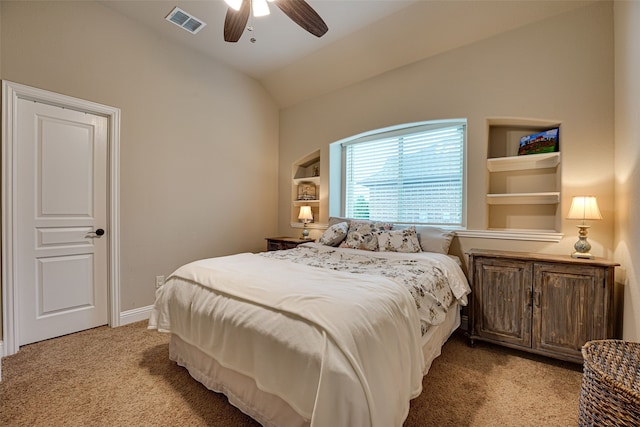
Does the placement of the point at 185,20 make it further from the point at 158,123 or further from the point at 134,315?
the point at 134,315

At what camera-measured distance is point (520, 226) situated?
2.80 meters

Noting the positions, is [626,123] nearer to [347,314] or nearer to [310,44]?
[347,314]

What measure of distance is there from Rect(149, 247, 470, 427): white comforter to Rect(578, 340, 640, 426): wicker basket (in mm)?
726

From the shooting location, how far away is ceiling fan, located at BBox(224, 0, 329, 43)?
1864 mm

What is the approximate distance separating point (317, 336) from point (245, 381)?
68cm

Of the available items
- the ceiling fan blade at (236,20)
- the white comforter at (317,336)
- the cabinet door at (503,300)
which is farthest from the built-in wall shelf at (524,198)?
the ceiling fan blade at (236,20)

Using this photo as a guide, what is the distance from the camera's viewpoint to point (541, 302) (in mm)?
2184

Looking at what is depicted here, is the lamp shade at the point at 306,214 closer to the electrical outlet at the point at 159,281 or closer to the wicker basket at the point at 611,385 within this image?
the electrical outlet at the point at 159,281

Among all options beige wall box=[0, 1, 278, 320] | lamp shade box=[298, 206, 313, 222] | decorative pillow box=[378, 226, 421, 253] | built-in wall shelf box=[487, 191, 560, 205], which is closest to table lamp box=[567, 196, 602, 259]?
built-in wall shelf box=[487, 191, 560, 205]

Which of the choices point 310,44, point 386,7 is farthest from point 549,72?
point 310,44

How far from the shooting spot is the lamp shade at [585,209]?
2.12 metres

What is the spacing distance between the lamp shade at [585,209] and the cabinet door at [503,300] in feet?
1.67

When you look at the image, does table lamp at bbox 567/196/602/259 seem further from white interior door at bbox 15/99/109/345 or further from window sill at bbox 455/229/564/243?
white interior door at bbox 15/99/109/345

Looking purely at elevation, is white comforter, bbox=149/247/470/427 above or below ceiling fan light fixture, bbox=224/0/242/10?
below
